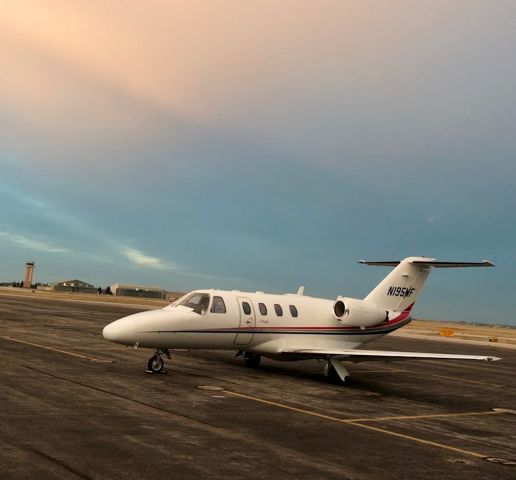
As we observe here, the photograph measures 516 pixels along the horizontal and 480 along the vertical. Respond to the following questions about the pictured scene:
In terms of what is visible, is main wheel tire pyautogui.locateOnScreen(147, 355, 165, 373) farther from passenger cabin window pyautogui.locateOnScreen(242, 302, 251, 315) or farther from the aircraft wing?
the aircraft wing

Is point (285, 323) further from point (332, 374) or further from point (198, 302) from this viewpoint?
point (198, 302)

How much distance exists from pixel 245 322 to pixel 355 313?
15.1 ft

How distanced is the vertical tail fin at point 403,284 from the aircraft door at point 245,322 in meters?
5.69

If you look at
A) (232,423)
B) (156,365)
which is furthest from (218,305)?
(232,423)

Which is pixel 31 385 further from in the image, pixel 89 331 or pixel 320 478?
pixel 89 331

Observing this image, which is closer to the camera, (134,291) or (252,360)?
(252,360)

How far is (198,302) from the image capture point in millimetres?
17500

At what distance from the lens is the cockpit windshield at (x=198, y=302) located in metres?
17.3

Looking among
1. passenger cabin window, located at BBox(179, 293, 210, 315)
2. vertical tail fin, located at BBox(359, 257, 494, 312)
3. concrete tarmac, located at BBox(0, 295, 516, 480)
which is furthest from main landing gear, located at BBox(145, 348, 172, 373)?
vertical tail fin, located at BBox(359, 257, 494, 312)

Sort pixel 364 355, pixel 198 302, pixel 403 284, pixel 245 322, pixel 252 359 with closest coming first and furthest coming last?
pixel 364 355, pixel 198 302, pixel 245 322, pixel 252 359, pixel 403 284

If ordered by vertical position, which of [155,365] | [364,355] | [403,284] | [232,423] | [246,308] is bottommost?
[232,423]

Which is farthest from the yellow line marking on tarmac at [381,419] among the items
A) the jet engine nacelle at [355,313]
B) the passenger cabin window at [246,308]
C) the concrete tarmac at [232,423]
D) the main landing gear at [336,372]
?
the jet engine nacelle at [355,313]

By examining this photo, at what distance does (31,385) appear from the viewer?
43.0ft

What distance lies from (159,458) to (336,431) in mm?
4013
